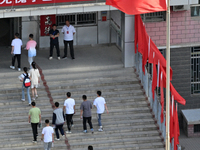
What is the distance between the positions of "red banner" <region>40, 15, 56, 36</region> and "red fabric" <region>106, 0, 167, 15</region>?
8933mm

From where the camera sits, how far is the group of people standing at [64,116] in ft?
65.3

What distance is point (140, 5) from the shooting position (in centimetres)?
1708

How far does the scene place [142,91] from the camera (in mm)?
23469

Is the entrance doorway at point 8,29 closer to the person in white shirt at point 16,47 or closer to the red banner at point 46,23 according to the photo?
the red banner at point 46,23

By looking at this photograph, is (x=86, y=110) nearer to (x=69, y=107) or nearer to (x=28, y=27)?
(x=69, y=107)

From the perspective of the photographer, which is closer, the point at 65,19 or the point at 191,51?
the point at 191,51

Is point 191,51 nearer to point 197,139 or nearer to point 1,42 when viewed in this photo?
point 197,139

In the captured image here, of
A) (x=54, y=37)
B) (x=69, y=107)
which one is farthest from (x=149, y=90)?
(x=54, y=37)

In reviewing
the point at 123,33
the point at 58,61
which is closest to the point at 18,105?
the point at 58,61

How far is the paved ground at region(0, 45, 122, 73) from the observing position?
24.8m

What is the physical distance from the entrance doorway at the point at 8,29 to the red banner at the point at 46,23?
1.24 meters

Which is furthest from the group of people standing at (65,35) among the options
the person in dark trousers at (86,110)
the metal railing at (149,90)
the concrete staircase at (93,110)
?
the person in dark trousers at (86,110)

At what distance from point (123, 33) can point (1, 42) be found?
6.86 m

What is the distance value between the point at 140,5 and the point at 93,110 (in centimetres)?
667
